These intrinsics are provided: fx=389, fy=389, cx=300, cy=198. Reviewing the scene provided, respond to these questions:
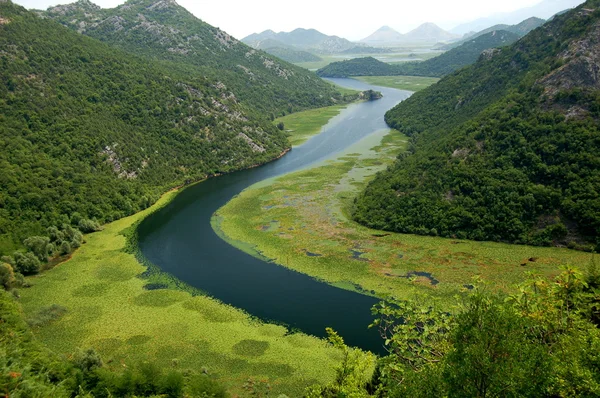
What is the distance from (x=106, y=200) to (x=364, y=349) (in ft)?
291

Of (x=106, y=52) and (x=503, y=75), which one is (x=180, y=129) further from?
(x=503, y=75)

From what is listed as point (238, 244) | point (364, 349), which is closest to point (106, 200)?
point (238, 244)

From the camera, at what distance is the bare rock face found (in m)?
96.2

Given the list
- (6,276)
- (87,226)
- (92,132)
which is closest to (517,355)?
(6,276)

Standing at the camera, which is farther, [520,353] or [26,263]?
[26,263]

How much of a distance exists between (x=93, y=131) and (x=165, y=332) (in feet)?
308

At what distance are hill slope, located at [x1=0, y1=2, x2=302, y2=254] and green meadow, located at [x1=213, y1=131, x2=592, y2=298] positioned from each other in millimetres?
35354

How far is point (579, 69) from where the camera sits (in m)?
97.9

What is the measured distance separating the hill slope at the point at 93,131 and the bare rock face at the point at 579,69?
364 ft

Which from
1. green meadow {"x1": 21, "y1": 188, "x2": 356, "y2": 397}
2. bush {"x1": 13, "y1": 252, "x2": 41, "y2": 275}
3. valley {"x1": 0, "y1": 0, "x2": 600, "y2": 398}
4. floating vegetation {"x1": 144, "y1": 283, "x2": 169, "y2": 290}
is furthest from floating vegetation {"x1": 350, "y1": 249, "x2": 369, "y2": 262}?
bush {"x1": 13, "y1": 252, "x2": 41, "y2": 275}

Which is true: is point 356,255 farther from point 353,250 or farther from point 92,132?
point 92,132

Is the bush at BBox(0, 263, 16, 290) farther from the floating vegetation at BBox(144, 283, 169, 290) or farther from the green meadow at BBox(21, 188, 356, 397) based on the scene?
the floating vegetation at BBox(144, 283, 169, 290)

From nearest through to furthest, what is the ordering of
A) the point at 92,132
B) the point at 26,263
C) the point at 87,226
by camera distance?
the point at 26,263
the point at 87,226
the point at 92,132

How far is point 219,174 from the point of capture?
15925 centimetres
